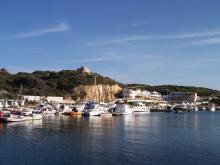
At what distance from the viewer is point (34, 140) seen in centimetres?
4953

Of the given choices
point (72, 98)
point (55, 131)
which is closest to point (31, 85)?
point (72, 98)

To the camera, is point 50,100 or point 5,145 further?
point 50,100

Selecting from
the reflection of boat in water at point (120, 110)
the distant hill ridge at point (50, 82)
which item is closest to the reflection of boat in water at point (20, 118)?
A: the reflection of boat in water at point (120, 110)

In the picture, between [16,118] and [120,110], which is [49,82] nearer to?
[120,110]

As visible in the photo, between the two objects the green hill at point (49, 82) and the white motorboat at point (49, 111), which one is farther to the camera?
the green hill at point (49, 82)

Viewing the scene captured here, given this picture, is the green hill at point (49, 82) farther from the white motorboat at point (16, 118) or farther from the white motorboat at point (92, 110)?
the white motorboat at point (16, 118)

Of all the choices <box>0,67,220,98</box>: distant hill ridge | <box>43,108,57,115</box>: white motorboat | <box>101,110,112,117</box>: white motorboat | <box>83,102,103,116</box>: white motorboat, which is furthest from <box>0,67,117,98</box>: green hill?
<box>101,110,112,117</box>: white motorboat

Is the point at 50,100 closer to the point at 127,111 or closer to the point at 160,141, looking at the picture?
the point at 127,111

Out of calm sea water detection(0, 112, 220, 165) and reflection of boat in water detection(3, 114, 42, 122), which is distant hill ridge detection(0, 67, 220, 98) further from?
calm sea water detection(0, 112, 220, 165)

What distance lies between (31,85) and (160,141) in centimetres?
10673

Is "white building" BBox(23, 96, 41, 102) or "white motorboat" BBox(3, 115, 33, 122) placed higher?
"white building" BBox(23, 96, 41, 102)

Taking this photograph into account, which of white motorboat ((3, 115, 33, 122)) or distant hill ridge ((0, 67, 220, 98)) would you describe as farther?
distant hill ridge ((0, 67, 220, 98))

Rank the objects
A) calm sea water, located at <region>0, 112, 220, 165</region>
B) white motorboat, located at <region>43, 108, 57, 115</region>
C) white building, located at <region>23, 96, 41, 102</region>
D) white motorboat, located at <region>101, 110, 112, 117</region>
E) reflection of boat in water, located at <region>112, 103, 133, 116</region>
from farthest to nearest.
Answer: white building, located at <region>23, 96, 41, 102</region>, reflection of boat in water, located at <region>112, 103, 133, 116</region>, white motorboat, located at <region>101, 110, 112, 117</region>, white motorboat, located at <region>43, 108, 57, 115</region>, calm sea water, located at <region>0, 112, 220, 165</region>

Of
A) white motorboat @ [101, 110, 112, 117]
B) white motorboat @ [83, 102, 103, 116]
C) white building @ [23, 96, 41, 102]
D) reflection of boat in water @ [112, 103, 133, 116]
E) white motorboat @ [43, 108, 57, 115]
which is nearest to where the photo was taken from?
white motorboat @ [83, 102, 103, 116]
